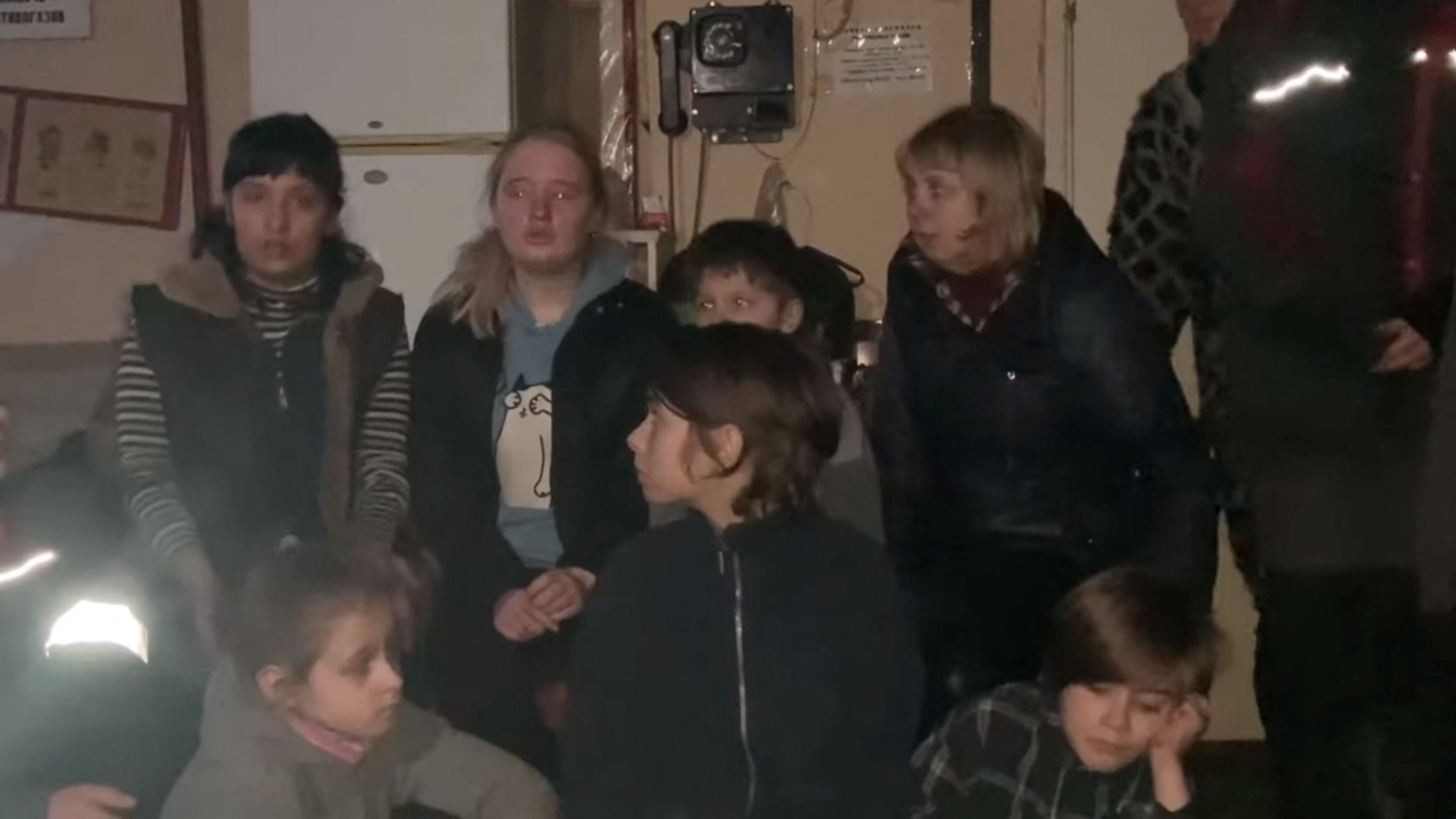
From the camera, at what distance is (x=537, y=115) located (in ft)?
10.5

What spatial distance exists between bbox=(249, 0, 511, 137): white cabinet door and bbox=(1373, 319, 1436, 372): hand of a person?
1699mm

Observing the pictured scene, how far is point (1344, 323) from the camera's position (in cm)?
176

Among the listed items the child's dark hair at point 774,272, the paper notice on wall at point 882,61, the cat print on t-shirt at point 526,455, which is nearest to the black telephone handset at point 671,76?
the paper notice on wall at point 882,61

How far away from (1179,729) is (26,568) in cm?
130

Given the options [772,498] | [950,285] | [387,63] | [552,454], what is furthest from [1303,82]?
[387,63]

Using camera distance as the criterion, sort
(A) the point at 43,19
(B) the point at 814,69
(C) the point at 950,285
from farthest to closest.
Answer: (A) the point at 43,19 < (B) the point at 814,69 < (C) the point at 950,285

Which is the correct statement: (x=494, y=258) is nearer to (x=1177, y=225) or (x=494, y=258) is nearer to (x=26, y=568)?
(x=26, y=568)

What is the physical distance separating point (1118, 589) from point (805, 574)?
336mm

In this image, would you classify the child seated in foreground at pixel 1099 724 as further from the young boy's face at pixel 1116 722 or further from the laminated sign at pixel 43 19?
the laminated sign at pixel 43 19

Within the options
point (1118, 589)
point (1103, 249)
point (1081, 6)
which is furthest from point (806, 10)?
point (1118, 589)

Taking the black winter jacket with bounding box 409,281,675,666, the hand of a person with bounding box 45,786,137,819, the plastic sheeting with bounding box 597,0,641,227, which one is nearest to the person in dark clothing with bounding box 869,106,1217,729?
the black winter jacket with bounding box 409,281,675,666

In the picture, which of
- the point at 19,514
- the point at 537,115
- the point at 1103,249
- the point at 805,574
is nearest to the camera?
the point at 805,574

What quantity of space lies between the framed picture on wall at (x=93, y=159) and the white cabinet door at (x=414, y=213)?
609 mm

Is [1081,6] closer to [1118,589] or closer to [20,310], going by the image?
[1118,589]
